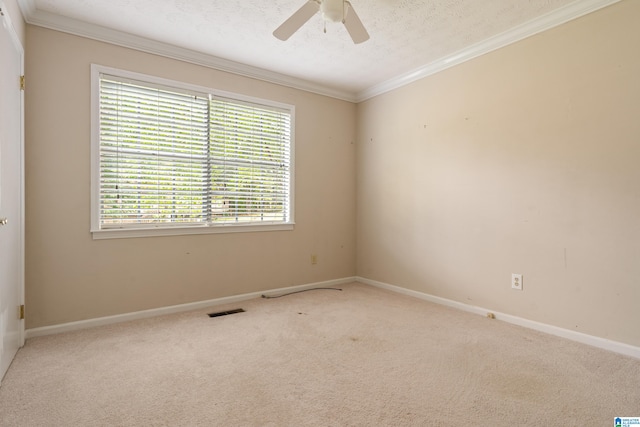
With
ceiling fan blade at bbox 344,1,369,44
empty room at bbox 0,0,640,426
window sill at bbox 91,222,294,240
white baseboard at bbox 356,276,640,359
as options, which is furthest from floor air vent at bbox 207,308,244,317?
ceiling fan blade at bbox 344,1,369,44

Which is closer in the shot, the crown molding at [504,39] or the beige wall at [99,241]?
the crown molding at [504,39]

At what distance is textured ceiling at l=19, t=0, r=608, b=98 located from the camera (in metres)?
2.38

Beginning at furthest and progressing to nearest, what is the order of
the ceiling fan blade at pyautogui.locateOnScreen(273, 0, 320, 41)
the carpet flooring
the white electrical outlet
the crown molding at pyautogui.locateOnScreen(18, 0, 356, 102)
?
the white electrical outlet < the crown molding at pyautogui.locateOnScreen(18, 0, 356, 102) < the ceiling fan blade at pyautogui.locateOnScreen(273, 0, 320, 41) < the carpet flooring

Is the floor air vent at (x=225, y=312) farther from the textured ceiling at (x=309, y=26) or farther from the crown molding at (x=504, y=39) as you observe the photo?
the crown molding at (x=504, y=39)

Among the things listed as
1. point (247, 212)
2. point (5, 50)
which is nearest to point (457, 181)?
point (247, 212)

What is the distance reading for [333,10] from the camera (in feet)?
6.23

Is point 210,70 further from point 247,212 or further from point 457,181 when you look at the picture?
point 457,181

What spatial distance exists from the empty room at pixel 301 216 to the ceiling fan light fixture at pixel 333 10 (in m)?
0.02

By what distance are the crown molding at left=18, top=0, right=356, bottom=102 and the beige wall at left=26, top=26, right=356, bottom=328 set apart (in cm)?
6

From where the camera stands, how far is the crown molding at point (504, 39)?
7.72 ft

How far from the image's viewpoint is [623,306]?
2.23m

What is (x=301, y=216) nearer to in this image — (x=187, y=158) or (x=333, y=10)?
(x=187, y=158)

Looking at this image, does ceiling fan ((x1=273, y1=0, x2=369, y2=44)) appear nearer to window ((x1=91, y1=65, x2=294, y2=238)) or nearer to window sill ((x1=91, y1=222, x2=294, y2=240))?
window ((x1=91, y1=65, x2=294, y2=238))

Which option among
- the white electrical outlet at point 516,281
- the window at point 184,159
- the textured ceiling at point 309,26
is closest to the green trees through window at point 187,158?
the window at point 184,159
